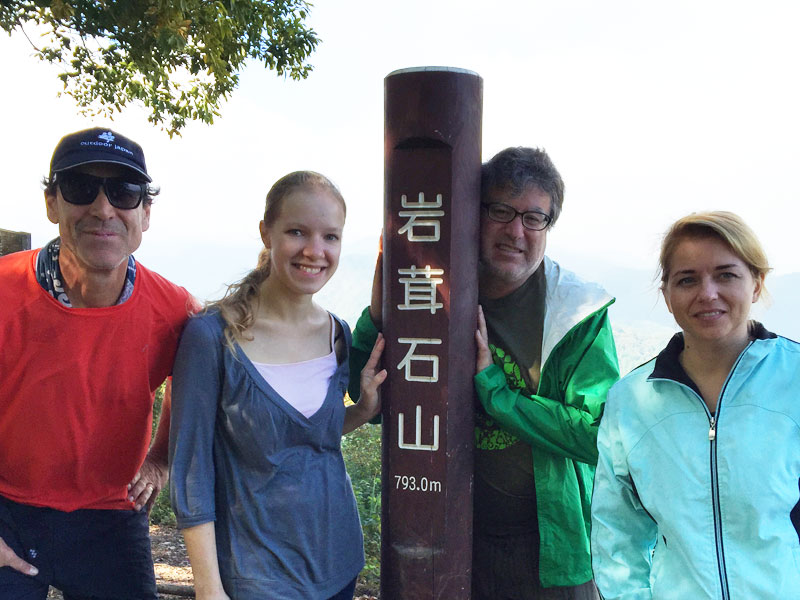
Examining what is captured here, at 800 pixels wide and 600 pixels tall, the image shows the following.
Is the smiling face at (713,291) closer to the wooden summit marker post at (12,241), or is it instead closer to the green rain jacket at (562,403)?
the green rain jacket at (562,403)

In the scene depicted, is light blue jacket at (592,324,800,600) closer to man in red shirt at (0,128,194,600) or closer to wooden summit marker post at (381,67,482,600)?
wooden summit marker post at (381,67,482,600)

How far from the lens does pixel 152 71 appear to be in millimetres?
5969

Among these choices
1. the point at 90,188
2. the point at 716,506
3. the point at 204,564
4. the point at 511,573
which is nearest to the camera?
the point at 716,506

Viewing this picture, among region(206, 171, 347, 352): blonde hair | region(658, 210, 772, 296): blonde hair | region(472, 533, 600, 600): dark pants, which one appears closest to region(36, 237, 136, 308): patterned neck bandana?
region(206, 171, 347, 352): blonde hair

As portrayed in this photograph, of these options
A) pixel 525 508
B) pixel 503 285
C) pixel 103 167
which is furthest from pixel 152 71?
pixel 525 508

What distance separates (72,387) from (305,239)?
886 millimetres

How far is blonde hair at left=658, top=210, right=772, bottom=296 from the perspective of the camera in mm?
1844

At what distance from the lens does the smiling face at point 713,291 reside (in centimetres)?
185

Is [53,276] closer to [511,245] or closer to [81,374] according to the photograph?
[81,374]

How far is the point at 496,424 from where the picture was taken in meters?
2.47

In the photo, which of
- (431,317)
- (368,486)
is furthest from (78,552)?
(368,486)

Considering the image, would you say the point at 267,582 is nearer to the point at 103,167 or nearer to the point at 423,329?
the point at 423,329

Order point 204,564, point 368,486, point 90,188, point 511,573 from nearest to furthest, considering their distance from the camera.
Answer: point 204,564
point 90,188
point 511,573
point 368,486

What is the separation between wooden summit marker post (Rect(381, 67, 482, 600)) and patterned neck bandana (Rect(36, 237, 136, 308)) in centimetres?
87
